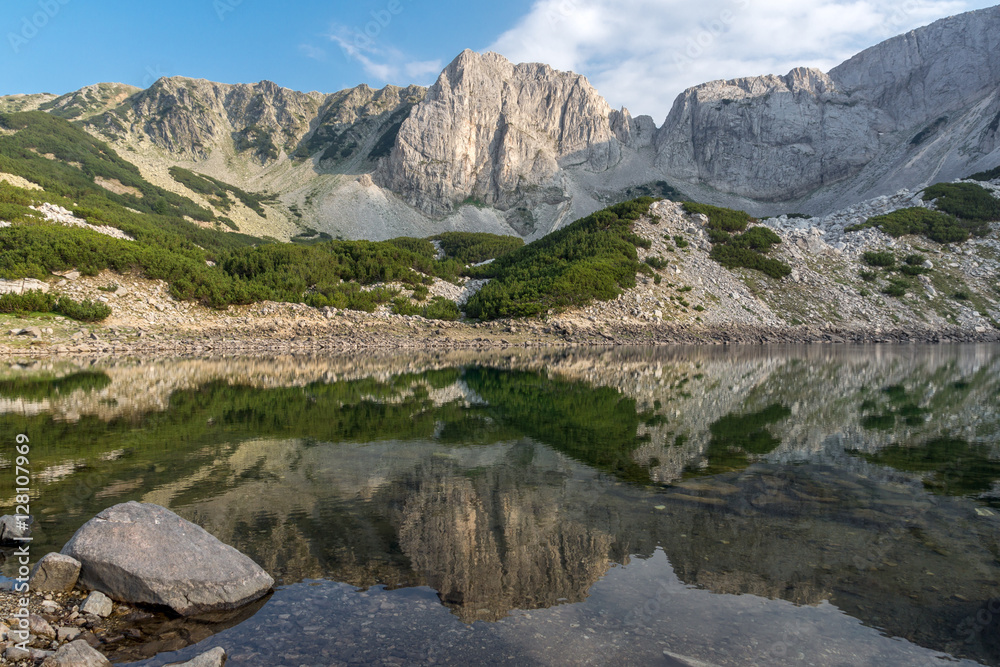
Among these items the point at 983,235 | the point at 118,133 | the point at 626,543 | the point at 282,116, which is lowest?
the point at 626,543

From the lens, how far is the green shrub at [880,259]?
58.3 metres

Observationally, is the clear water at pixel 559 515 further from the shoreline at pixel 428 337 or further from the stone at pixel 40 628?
the shoreline at pixel 428 337

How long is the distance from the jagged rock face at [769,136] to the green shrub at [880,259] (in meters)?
82.6

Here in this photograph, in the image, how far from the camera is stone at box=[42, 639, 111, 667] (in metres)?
4.13

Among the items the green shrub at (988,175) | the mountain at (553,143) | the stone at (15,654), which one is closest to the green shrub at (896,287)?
the green shrub at (988,175)

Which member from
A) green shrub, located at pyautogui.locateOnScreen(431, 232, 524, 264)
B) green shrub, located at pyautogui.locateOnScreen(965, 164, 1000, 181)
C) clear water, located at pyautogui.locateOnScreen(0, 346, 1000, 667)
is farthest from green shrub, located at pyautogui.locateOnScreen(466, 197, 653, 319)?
green shrub, located at pyautogui.locateOnScreen(965, 164, 1000, 181)

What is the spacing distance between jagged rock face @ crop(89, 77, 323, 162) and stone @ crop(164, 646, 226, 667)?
169m

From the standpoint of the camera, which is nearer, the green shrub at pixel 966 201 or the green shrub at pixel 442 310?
the green shrub at pixel 442 310

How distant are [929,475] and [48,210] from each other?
211ft

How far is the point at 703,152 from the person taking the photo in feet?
465

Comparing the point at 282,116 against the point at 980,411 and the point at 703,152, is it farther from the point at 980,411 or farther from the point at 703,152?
the point at 980,411

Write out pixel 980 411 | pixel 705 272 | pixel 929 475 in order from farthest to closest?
pixel 705 272 → pixel 980 411 → pixel 929 475

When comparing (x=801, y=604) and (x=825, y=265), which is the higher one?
(x=825, y=265)

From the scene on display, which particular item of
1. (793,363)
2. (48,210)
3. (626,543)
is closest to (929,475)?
(626,543)
